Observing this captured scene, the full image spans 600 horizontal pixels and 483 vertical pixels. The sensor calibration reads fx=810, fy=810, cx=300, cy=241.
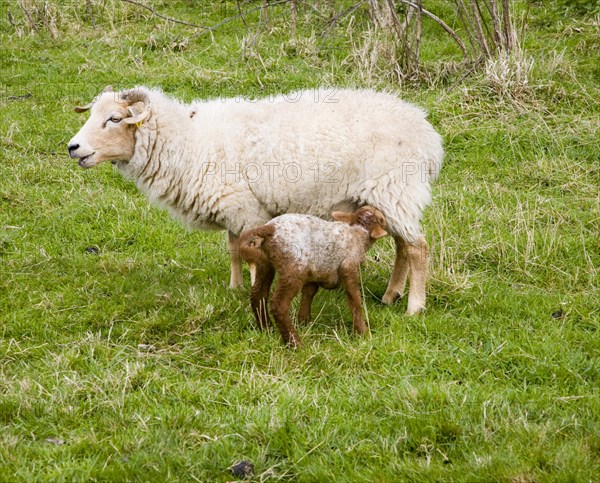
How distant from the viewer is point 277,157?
550cm

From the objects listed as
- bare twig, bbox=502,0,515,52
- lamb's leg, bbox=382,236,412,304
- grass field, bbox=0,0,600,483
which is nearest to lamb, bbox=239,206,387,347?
grass field, bbox=0,0,600,483

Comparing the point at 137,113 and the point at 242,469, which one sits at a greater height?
the point at 137,113

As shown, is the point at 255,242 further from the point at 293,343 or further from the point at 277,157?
the point at 277,157

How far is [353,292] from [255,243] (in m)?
0.64

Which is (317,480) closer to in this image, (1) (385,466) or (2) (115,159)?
(1) (385,466)

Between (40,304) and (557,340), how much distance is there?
10.7 feet

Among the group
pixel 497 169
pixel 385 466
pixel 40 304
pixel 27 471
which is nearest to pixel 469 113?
pixel 497 169

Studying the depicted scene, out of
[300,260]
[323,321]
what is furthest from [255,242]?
[323,321]

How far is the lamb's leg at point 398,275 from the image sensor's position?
5.60m

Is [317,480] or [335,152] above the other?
[335,152]

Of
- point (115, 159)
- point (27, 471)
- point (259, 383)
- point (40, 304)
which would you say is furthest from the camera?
point (115, 159)

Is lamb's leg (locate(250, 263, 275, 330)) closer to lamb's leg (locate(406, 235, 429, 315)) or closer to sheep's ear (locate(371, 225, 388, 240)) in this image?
sheep's ear (locate(371, 225, 388, 240))

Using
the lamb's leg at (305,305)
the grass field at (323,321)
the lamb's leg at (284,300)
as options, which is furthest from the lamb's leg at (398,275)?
the lamb's leg at (284,300)

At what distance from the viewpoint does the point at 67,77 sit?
1003 centimetres
